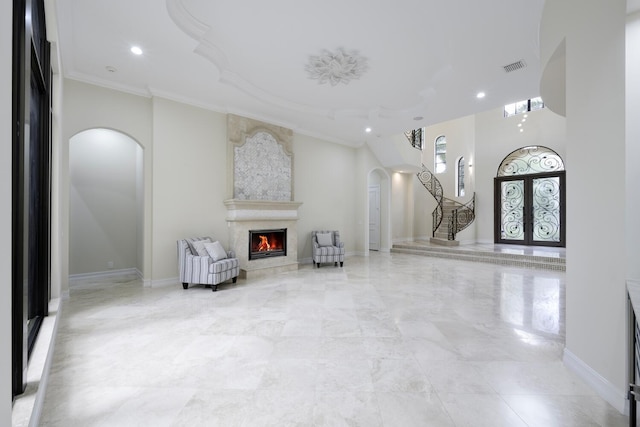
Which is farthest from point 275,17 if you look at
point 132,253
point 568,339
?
point 132,253

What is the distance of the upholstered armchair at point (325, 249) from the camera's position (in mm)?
7297

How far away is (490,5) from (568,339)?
3.52m

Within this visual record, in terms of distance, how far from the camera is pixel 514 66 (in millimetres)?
4453

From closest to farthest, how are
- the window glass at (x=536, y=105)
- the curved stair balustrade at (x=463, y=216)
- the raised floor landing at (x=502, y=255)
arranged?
1. the raised floor landing at (x=502, y=255)
2. the window glass at (x=536, y=105)
3. the curved stair balustrade at (x=463, y=216)

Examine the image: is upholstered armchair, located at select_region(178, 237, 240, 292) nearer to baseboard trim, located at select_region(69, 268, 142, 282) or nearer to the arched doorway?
baseboard trim, located at select_region(69, 268, 142, 282)

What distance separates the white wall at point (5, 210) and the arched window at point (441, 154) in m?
13.0

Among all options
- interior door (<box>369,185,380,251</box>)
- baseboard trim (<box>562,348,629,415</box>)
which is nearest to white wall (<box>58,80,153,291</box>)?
baseboard trim (<box>562,348,629,415</box>)

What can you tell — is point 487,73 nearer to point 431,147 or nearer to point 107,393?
point 107,393

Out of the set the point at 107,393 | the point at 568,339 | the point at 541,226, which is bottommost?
the point at 107,393

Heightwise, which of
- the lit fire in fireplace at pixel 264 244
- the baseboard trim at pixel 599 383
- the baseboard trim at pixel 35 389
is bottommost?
the baseboard trim at pixel 599 383

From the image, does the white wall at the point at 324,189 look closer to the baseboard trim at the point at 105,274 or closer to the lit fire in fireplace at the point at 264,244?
→ the lit fire in fireplace at the point at 264,244

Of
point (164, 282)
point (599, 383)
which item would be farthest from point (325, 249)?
point (599, 383)

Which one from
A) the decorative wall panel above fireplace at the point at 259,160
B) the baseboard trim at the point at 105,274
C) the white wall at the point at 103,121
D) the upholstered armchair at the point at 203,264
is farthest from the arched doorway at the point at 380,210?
the baseboard trim at the point at 105,274

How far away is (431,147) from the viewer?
12.7m
